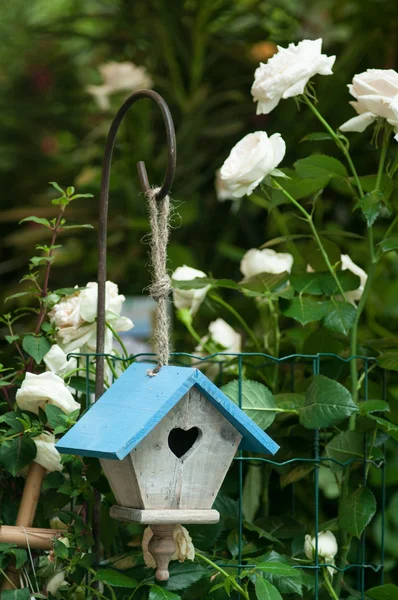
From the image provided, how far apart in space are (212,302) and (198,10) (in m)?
1.05

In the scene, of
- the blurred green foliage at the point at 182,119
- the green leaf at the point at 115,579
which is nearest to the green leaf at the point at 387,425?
the green leaf at the point at 115,579

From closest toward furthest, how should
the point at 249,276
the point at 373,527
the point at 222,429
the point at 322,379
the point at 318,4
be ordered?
the point at 222,429 < the point at 322,379 < the point at 249,276 < the point at 373,527 < the point at 318,4

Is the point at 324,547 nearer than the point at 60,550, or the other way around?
the point at 60,550

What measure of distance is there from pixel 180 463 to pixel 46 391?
0.59ft

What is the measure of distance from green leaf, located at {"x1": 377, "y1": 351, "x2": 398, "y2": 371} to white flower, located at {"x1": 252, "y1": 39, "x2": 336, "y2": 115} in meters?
0.34

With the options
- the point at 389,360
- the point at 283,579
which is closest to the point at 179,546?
the point at 283,579

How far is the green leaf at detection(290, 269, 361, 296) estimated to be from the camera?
1076 mm

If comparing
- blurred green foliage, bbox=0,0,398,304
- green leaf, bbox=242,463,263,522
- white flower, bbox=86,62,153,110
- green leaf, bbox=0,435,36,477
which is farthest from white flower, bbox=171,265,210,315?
white flower, bbox=86,62,153,110

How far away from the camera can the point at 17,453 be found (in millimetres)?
907

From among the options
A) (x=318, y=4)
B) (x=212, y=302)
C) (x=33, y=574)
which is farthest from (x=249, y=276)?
(x=318, y=4)

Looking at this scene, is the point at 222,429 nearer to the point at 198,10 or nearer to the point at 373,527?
the point at 373,527

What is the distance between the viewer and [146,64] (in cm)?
211

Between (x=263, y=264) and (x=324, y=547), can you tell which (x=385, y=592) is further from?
(x=263, y=264)

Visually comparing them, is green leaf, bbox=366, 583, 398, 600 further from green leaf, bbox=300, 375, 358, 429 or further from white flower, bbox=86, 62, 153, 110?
white flower, bbox=86, 62, 153, 110
